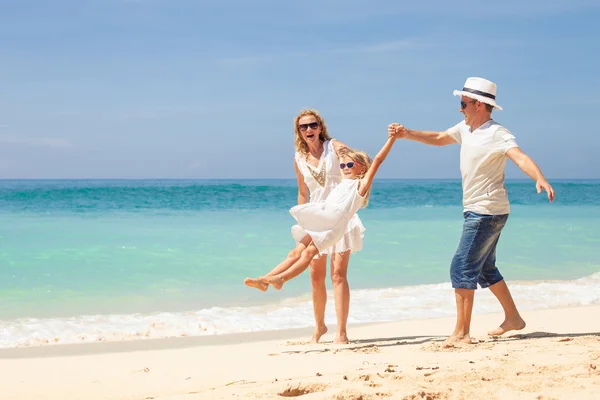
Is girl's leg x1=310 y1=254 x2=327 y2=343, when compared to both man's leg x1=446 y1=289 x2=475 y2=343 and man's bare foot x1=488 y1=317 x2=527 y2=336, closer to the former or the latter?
man's leg x1=446 y1=289 x2=475 y2=343

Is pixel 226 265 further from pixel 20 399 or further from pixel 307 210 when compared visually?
pixel 20 399

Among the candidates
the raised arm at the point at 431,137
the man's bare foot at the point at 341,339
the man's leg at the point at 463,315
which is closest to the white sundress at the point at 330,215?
the raised arm at the point at 431,137

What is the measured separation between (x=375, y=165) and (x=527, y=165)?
1113 millimetres

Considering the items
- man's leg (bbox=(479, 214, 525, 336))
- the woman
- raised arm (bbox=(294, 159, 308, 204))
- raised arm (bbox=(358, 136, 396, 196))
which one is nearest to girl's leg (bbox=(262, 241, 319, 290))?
the woman

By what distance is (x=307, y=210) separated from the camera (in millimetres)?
5379

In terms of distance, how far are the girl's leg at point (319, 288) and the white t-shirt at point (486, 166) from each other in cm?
135

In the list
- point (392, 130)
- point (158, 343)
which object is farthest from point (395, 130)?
point (158, 343)

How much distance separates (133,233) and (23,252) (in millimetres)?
4962

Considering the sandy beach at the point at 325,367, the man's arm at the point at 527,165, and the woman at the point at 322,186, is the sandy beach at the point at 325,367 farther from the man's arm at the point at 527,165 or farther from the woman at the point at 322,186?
the man's arm at the point at 527,165

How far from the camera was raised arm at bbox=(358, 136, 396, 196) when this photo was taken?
5246 millimetres

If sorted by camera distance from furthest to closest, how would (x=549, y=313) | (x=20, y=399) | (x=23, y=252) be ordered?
1. (x=23, y=252)
2. (x=549, y=313)
3. (x=20, y=399)

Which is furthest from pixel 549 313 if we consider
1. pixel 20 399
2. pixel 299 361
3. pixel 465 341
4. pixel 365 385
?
pixel 20 399

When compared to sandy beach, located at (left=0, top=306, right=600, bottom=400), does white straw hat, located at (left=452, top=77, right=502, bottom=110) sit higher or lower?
higher

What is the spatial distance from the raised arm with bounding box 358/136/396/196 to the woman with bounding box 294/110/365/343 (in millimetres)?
398
